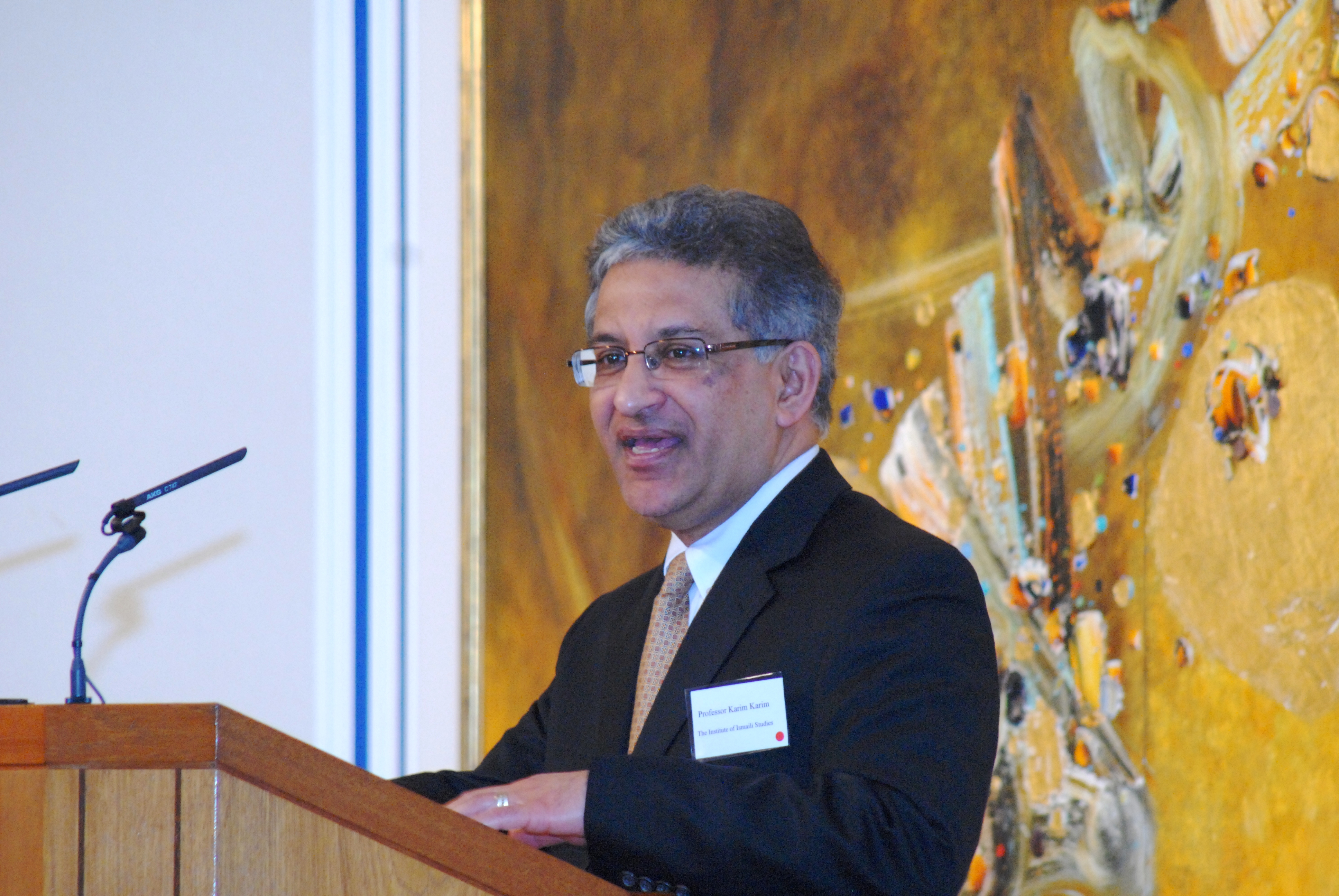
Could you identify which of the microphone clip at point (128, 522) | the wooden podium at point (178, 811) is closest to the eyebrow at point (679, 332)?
the microphone clip at point (128, 522)

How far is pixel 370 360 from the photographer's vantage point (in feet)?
12.4

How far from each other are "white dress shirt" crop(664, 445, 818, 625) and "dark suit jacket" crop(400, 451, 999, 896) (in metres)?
0.04

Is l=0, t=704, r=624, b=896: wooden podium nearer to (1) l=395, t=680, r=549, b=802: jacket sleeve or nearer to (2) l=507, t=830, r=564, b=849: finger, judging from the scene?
(2) l=507, t=830, r=564, b=849: finger

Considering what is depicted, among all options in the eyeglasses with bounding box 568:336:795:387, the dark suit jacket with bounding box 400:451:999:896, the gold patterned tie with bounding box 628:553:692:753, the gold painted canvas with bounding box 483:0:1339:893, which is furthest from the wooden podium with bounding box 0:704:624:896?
the gold painted canvas with bounding box 483:0:1339:893

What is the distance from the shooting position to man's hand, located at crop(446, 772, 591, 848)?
1.37 m

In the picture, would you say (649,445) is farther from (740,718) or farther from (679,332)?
(740,718)

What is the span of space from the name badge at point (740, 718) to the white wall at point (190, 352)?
207 centimetres

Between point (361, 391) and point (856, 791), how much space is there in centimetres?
258

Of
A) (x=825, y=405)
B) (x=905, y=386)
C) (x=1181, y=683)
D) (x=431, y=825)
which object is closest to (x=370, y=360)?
(x=905, y=386)

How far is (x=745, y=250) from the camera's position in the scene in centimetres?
201

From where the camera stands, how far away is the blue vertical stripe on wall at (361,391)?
3.71 m

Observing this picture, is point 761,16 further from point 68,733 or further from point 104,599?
point 68,733

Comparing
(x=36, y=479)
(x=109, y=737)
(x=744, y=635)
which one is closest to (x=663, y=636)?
(x=744, y=635)

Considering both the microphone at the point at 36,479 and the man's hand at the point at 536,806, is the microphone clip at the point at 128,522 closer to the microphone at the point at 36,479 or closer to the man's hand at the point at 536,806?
the microphone at the point at 36,479
